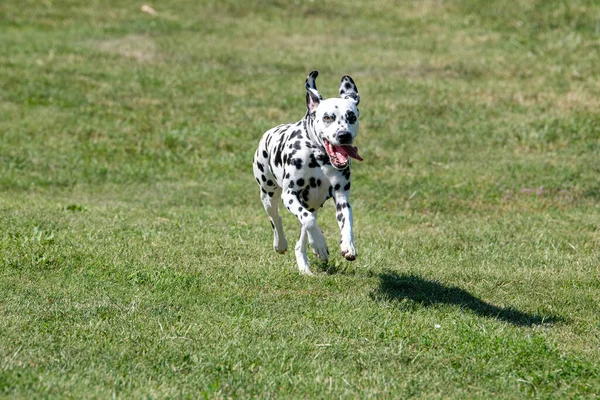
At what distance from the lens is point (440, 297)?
10.1 m

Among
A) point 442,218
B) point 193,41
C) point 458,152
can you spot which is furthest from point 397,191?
point 193,41

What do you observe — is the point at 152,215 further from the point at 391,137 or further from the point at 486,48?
the point at 486,48

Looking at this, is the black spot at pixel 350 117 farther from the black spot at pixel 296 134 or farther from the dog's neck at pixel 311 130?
the black spot at pixel 296 134

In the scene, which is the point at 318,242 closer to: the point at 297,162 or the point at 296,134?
the point at 297,162

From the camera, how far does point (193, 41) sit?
29.4m

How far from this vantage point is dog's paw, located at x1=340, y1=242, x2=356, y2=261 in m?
9.33

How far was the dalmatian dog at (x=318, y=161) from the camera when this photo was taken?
9.58 m

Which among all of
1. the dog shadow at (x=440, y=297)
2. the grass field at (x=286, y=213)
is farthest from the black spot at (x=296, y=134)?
the dog shadow at (x=440, y=297)

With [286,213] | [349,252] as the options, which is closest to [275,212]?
[349,252]

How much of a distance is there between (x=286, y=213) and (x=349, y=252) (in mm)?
7322

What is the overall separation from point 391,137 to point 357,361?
13914 millimetres

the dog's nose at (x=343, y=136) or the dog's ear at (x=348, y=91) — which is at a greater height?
the dog's ear at (x=348, y=91)

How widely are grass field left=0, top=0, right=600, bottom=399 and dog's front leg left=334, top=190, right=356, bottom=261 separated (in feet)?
2.07

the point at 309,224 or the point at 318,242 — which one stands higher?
the point at 309,224
